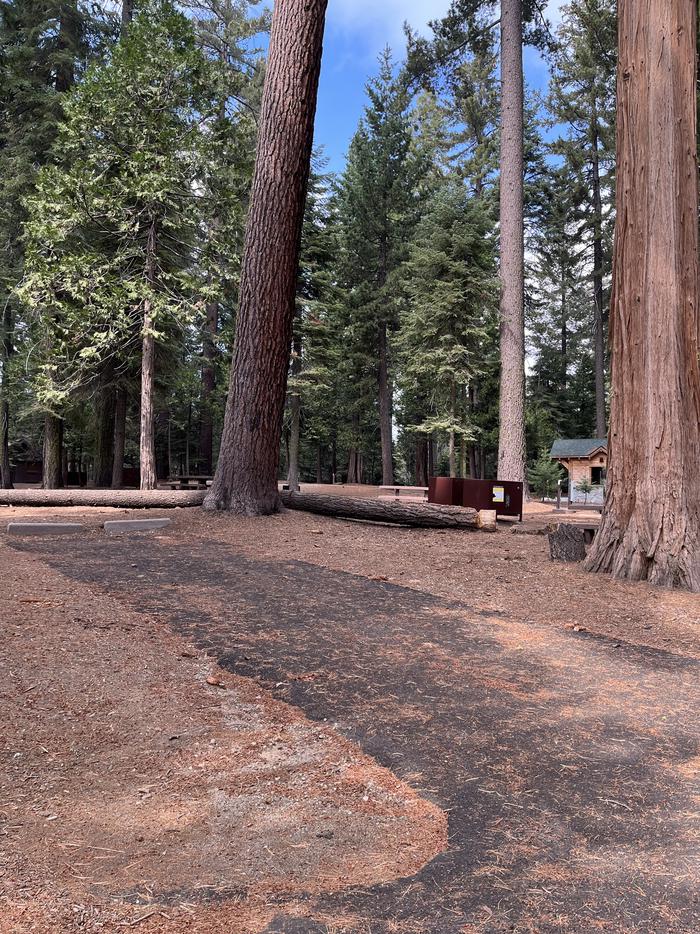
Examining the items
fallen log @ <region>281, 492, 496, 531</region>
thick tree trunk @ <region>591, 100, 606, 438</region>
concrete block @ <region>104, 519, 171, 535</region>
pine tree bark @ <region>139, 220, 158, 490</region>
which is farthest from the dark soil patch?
thick tree trunk @ <region>591, 100, 606, 438</region>

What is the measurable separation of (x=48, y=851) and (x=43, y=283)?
15204 millimetres

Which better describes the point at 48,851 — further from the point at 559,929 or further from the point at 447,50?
the point at 447,50

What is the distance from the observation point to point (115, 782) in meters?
2.44

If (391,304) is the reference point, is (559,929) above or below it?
below

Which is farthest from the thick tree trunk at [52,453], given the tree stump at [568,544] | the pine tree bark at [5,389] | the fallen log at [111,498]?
the tree stump at [568,544]

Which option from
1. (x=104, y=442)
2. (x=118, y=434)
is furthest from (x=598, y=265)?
(x=104, y=442)

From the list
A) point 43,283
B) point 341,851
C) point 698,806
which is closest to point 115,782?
point 341,851

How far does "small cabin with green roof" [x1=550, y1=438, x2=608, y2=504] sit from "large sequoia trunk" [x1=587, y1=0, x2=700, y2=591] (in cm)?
2032

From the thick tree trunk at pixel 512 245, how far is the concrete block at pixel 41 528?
403 inches

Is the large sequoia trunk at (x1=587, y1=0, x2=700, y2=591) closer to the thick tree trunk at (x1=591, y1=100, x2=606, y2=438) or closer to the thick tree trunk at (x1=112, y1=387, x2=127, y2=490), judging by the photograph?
the thick tree trunk at (x1=112, y1=387, x2=127, y2=490)

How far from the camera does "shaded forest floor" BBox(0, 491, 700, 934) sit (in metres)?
1.80

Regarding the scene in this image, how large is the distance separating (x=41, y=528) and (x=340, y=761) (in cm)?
697

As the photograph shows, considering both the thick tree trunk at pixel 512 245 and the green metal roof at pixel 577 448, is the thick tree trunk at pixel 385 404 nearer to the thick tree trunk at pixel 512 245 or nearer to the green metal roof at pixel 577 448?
the green metal roof at pixel 577 448

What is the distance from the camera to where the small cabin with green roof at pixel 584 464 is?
87.7 ft
